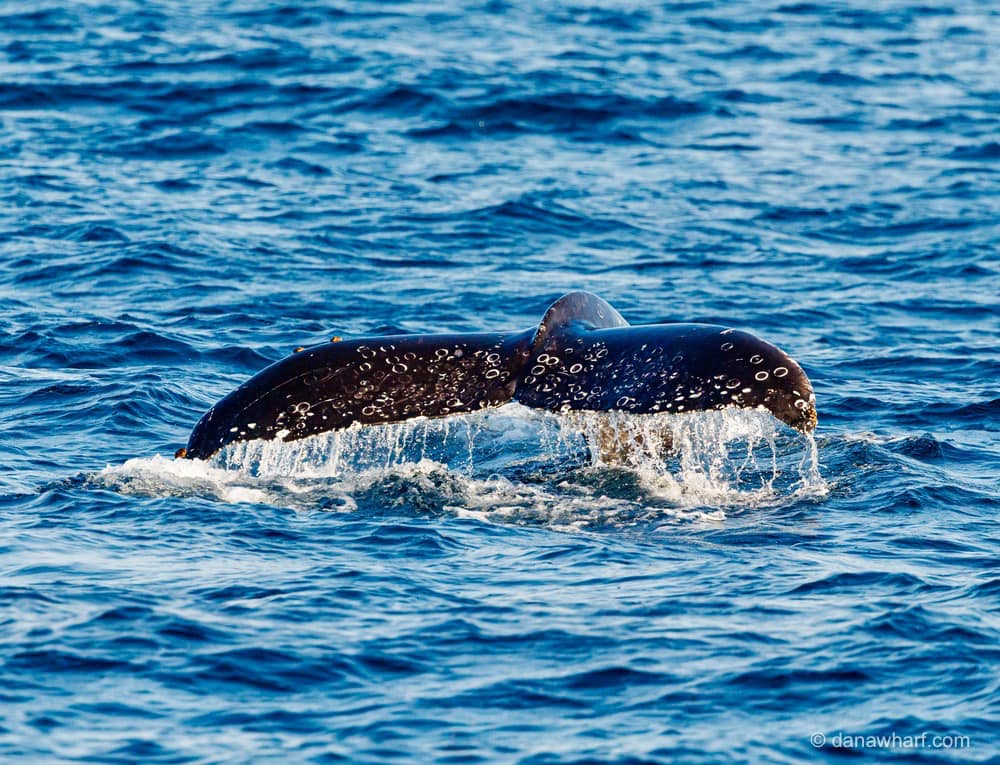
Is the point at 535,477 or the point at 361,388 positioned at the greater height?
the point at 361,388

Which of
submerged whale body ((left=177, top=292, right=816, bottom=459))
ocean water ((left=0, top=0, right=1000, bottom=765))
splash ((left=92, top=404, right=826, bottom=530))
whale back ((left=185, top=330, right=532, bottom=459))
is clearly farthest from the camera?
splash ((left=92, top=404, right=826, bottom=530))

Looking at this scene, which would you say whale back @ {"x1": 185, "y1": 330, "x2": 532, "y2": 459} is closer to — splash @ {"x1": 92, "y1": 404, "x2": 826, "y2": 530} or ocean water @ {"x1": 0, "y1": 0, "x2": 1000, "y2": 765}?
splash @ {"x1": 92, "y1": 404, "x2": 826, "y2": 530}

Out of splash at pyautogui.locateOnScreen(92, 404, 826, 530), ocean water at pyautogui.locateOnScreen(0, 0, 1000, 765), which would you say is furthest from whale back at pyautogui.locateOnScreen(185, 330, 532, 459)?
ocean water at pyautogui.locateOnScreen(0, 0, 1000, 765)

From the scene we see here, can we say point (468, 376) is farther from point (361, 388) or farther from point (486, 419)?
point (486, 419)

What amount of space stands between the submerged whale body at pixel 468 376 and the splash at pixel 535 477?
158 millimetres

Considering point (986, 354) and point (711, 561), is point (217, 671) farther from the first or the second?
point (986, 354)

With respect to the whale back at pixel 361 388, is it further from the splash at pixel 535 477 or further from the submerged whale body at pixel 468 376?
the splash at pixel 535 477

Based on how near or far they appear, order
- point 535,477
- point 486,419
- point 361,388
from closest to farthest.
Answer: point 361,388 → point 535,477 → point 486,419

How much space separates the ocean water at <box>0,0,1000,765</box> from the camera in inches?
338

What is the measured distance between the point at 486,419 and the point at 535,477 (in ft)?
7.25

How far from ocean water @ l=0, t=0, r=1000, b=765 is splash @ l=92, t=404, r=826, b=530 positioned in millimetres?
42

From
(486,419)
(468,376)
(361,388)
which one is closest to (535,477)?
(468,376)

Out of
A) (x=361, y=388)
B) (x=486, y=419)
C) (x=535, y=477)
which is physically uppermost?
(x=361, y=388)

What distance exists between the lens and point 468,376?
11023 millimetres
